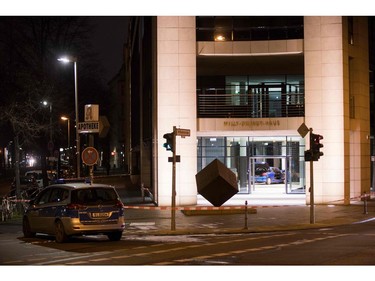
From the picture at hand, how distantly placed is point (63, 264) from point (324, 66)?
21.7 meters

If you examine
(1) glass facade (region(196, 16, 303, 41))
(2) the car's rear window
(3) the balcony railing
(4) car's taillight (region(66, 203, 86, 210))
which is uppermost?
(1) glass facade (region(196, 16, 303, 41))

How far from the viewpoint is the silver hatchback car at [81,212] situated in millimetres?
18234

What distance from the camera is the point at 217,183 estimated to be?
89.1 ft

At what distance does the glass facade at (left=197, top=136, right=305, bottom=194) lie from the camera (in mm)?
38375

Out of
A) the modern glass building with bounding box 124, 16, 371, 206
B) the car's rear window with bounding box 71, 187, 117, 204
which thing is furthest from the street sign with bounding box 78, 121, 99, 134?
the modern glass building with bounding box 124, 16, 371, 206

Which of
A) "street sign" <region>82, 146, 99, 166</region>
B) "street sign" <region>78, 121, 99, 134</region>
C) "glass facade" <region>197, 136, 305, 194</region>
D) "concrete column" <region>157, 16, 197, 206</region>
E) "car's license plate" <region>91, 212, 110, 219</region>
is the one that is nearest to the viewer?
"car's license plate" <region>91, 212, 110, 219</region>

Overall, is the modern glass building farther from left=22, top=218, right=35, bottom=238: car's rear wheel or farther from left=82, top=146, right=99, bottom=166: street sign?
left=22, top=218, right=35, bottom=238: car's rear wheel

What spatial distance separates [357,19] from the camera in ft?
115

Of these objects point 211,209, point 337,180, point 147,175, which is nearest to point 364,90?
point 337,180

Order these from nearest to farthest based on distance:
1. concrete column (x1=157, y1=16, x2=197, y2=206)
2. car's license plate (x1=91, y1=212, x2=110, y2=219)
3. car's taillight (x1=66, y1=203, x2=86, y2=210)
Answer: car's taillight (x1=66, y1=203, x2=86, y2=210) < car's license plate (x1=91, y1=212, x2=110, y2=219) < concrete column (x1=157, y1=16, x2=197, y2=206)

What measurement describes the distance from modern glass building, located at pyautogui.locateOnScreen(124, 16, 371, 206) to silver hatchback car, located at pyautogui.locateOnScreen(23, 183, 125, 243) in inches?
517

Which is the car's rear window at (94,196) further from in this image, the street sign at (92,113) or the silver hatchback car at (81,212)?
the street sign at (92,113)

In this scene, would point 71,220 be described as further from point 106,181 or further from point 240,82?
point 106,181

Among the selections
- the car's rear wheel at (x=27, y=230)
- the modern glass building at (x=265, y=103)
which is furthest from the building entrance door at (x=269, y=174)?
the car's rear wheel at (x=27, y=230)
